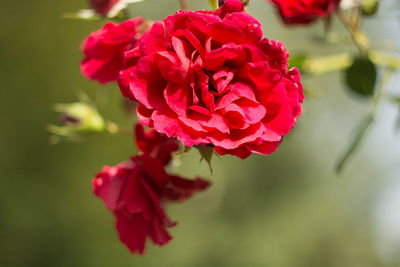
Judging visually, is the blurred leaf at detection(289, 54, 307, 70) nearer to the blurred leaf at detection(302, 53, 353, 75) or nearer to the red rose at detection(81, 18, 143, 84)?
the blurred leaf at detection(302, 53, 353, 75)

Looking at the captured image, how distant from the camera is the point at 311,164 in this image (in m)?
4.26

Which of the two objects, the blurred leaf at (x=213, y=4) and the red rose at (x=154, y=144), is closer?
the blurred leaf at (x=213, y=4)

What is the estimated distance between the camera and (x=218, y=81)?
535mm

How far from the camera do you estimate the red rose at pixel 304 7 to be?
78cm

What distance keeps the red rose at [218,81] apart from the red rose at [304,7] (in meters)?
0.26

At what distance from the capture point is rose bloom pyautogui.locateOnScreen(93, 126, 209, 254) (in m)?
0.70

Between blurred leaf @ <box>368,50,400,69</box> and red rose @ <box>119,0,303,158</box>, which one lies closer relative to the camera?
red rose @ <box>119,0,303,158</box>

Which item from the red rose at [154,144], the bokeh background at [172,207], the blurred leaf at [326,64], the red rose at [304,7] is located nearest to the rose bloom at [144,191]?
the red rose at [154,144]

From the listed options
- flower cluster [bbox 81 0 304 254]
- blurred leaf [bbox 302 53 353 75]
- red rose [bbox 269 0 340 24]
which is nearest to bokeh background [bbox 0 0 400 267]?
blurred leaf [bbox 302 53 353 75]

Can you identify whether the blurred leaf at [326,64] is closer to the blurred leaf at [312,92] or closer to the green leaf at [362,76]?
the green leaf at [362,76]

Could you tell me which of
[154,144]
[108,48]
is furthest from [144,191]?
[108,48]

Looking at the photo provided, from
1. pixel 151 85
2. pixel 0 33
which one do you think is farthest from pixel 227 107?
pixel 0 33

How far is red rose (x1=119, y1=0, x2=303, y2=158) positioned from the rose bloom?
6.9 inches

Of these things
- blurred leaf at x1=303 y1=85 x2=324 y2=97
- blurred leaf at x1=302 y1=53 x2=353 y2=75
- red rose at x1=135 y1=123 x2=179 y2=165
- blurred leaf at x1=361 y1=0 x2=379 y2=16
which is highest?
blurred leaf at x1=361 y1=0 x2=379 y2=16
